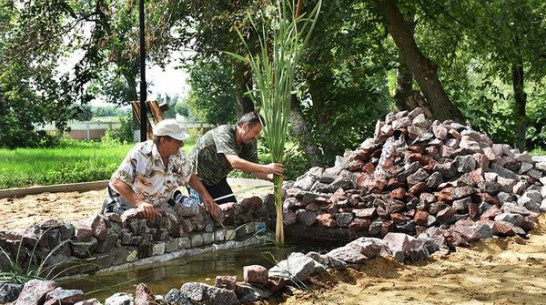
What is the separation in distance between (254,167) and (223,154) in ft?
1.94

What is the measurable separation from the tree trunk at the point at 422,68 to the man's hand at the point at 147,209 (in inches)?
238

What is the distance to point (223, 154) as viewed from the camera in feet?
18.6

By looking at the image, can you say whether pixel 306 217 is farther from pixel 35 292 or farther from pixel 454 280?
pixel 35 292

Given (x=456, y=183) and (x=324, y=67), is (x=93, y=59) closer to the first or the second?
(x=324, y=67)

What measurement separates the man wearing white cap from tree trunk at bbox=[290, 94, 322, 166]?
573cm

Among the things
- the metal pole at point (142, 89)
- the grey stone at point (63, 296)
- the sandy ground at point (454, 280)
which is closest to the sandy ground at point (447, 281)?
the sandy ground at point (454, 280)

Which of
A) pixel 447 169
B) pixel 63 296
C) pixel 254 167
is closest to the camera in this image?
pixel 63 296

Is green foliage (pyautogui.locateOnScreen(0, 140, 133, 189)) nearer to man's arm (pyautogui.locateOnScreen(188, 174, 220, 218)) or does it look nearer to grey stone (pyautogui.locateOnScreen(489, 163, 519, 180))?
man's arm (pyautogui.locateOnScreen(188, 174, 220, 218))

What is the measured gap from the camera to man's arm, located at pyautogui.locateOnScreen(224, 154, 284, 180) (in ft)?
16.0

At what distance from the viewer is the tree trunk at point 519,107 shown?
1218cm

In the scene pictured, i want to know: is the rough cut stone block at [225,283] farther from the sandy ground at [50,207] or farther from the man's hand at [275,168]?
the sandy ground at [50,207]

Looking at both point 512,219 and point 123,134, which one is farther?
point 123,134

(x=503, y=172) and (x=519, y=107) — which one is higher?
(x=519, y=107)

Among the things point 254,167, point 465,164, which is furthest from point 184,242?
point 465,164
